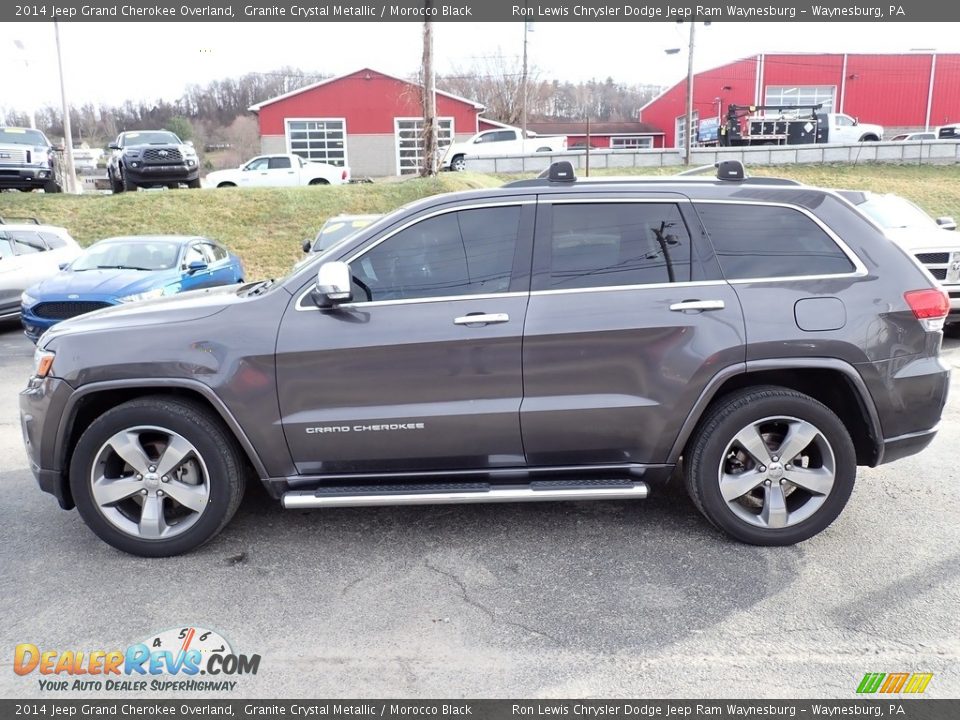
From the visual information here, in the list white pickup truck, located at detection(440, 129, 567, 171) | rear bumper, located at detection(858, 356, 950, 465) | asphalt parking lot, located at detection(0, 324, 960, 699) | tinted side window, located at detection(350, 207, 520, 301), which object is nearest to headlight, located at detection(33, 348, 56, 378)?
asphalt parking lot, located at detection(0, 324, 960, 699)

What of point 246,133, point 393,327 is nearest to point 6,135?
point 393,327

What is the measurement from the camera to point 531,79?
195ft

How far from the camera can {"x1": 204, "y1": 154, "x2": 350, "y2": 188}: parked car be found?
24.0 m

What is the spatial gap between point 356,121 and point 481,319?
129 feet

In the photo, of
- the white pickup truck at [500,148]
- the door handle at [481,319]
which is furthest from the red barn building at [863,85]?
the door handle at [481,319]

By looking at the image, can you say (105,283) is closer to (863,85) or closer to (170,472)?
(170,472)

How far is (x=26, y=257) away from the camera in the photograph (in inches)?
451

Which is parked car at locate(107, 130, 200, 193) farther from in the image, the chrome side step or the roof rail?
the chrome side step

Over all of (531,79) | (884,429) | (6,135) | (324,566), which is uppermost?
(531,79)

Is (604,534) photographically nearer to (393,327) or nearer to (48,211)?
(393,327)

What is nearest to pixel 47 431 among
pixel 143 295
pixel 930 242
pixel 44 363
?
pixel 44 363

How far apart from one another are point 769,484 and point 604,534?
0.90 m

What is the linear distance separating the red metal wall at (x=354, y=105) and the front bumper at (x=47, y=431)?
38.5 metres

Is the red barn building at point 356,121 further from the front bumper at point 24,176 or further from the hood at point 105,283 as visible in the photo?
the hood at point 105,283
